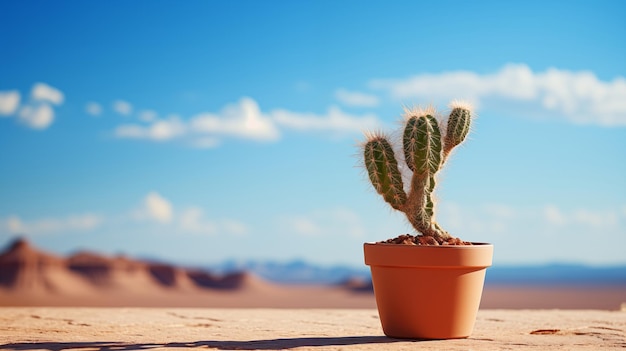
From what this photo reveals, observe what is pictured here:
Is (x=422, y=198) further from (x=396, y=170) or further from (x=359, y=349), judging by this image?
(x=359, y=349)

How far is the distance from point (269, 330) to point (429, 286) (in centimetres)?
152

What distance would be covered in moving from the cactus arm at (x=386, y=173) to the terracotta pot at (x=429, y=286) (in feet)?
1.40

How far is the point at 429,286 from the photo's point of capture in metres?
4.33

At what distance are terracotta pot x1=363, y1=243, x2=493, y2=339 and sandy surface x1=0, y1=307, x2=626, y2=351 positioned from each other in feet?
→ 0.39

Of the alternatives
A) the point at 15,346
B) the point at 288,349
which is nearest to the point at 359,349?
the point at 288,349

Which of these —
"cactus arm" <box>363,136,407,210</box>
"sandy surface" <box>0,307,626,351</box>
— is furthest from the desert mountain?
"cactus arm" <box>363,136,407,210</box>

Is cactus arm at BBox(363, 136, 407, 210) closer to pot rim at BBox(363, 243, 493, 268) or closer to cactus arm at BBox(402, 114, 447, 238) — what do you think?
cactus arm at BBox(402, 114, 447, 238)

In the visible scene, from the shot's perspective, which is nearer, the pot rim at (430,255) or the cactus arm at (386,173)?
the pot rim at (430,255)

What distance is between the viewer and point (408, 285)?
4.35 metres

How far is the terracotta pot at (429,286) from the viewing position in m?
4.29

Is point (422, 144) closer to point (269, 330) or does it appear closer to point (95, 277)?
point (269, 330)

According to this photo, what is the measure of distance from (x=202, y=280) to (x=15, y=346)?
19.6m

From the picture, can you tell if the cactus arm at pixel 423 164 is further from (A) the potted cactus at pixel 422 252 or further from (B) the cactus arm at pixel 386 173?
(B) the cactus arm at pixel 386 173

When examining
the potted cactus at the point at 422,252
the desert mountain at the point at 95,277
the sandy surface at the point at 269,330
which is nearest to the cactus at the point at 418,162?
the potted cactus at the point at 422,252
